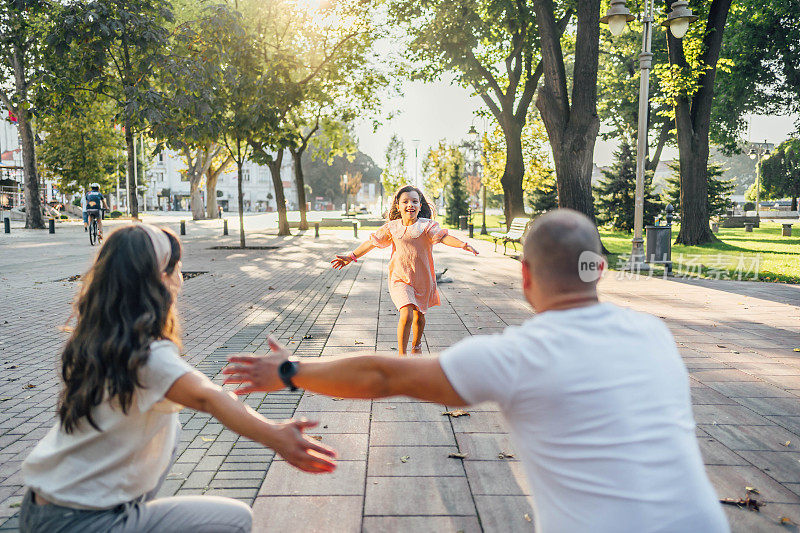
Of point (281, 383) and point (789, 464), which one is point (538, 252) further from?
point (789, 464)

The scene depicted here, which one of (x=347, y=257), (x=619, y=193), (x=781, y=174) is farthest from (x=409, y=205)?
(x=781, y=174)

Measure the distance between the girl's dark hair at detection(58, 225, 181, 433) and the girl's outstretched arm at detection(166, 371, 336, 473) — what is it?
0.16 m

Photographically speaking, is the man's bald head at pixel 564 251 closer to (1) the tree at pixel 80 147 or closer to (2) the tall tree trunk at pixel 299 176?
(2) the tall tree trunk at pixel 299 176

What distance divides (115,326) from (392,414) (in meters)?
3.39

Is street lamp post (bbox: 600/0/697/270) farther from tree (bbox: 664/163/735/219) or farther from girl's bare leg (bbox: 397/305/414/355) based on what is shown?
tree (bbox: 664/163/735/219)

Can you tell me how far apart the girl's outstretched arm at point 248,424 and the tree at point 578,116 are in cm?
1573

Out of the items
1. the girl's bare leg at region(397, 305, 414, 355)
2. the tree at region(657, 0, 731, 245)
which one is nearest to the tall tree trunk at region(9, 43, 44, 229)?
the tree at region(657, 0, 731, 245)

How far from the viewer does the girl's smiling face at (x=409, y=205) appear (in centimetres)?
610

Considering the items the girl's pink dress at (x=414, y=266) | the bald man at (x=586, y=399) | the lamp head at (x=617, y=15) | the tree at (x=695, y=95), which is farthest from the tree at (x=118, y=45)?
the tree at (x=695, y=95)

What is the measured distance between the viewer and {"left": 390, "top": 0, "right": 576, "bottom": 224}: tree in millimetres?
23250

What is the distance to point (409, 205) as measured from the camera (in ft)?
20.0

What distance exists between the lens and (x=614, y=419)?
1460 mm

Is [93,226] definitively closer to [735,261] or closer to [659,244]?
[659,244]

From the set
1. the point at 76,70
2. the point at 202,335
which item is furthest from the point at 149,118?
the point at 202,335
